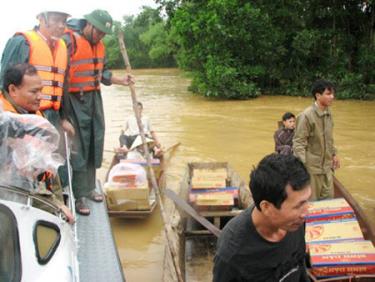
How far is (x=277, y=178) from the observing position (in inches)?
63.5

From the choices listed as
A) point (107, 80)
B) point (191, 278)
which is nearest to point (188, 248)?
point (191, 278)

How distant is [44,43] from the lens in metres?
3.71

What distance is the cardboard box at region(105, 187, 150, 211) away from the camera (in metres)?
5.05

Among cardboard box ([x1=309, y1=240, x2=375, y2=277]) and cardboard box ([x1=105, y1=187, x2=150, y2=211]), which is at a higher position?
cardboard box ([x1=309, y1=240, x2=375, y2=277])

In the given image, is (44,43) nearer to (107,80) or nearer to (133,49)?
(107,80)

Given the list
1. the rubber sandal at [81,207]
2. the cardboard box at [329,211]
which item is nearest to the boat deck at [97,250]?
the rubber sandal at [81,207]

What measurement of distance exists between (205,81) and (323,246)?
45.6 ft

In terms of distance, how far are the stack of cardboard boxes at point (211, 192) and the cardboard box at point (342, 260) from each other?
1.29 m

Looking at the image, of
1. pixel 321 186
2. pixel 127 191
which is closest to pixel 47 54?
pixel 127 191

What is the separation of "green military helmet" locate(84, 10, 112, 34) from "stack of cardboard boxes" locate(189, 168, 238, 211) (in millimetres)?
1906

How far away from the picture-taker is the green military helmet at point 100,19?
3894 millimetres

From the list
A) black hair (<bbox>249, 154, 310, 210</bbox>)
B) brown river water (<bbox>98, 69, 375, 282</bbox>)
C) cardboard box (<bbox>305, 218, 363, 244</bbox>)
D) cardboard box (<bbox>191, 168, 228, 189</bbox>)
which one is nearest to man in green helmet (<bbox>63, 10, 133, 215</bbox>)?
brown river water (<bbox>98, 69, 375, 282</bbox>)

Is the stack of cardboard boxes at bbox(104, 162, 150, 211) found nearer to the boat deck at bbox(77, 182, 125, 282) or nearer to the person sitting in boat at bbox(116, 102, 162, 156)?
the boat deck at bbox(77, 182, 125, 282)

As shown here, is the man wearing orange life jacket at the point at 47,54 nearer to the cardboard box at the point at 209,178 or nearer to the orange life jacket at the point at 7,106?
the orange life jacket at the point at 7,106
